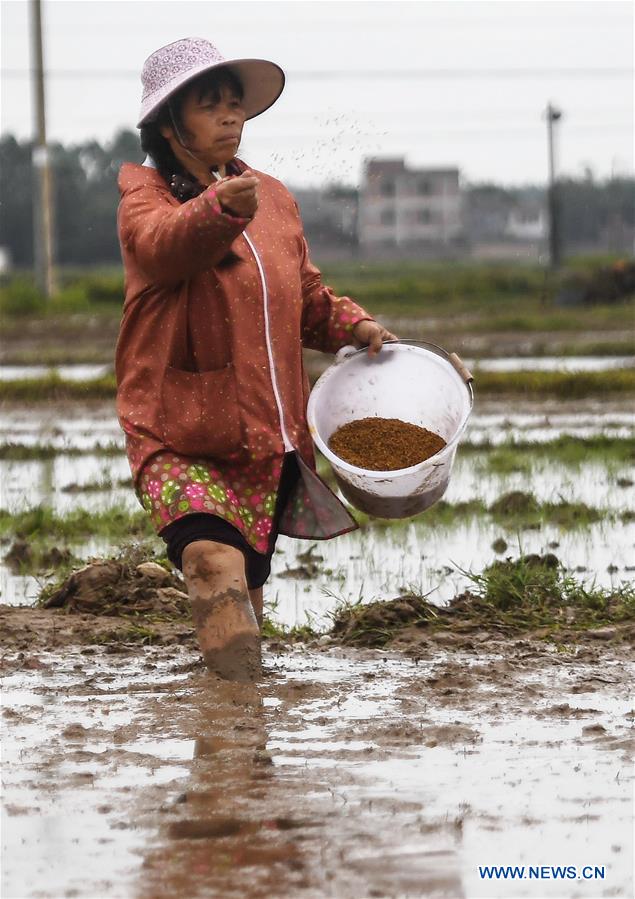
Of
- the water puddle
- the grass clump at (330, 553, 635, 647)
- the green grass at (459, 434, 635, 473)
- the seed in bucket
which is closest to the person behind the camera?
the seed in bucket

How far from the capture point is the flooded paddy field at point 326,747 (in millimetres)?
2744

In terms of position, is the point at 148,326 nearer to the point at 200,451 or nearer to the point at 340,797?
the point at 200,451

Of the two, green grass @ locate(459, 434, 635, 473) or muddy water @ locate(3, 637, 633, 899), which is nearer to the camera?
muddy water @ locate(3, 637, 633, 899)

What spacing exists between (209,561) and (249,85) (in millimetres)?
1165

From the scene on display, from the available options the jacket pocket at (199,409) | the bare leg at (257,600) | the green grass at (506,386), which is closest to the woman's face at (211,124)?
the jacket pocket at (199,409)

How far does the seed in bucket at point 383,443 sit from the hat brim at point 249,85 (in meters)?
0.83

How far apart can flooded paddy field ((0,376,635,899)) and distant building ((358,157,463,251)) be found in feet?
155

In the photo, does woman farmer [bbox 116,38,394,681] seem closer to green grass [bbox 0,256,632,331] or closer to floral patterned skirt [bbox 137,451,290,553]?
floral patterned skirt [bbox 137,451,290,553]

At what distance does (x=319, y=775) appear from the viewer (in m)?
3.25

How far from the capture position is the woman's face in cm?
388

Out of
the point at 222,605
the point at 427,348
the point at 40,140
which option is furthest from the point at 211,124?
the point at 40,140

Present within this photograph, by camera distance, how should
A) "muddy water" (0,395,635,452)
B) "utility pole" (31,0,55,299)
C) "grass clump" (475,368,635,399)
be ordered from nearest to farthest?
1. "muddy water" (0,395,635,452)
2. "grass clump" (475,368,635,399)
3. "utility pole" (31,0,55,299)

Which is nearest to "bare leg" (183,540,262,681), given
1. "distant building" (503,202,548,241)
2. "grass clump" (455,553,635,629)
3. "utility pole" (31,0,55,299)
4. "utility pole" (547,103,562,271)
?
"grass clump" (455,553,635,629)

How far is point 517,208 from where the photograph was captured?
196ft
